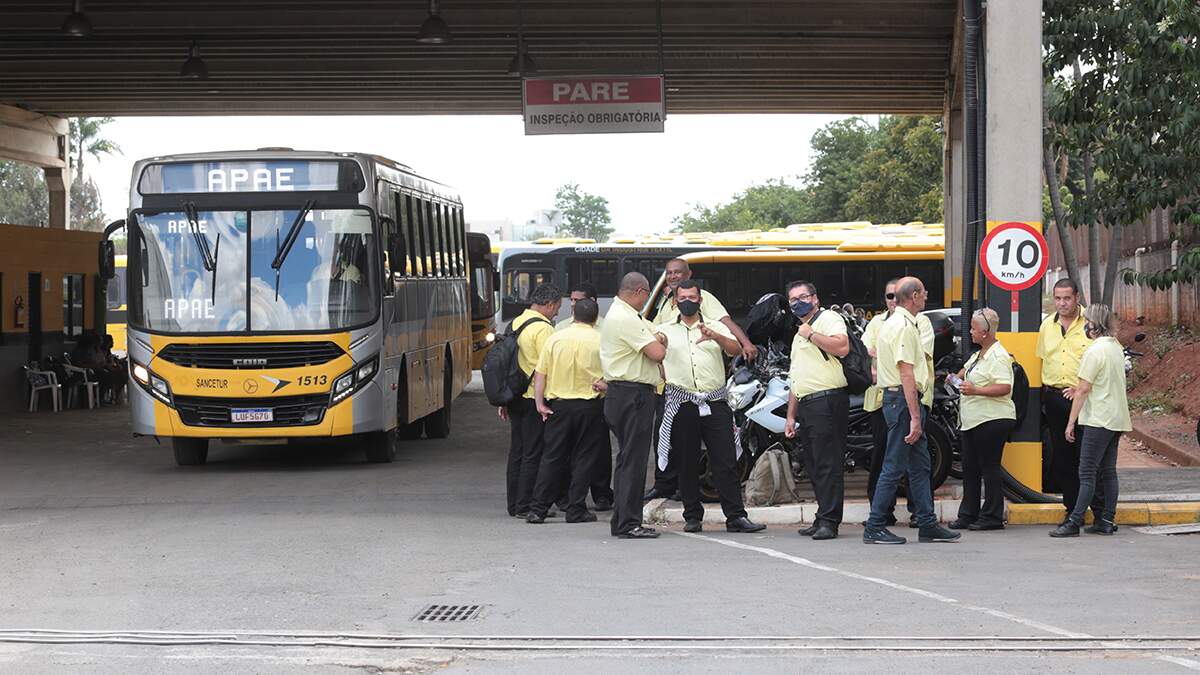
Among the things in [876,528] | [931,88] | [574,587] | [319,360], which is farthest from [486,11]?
[574,587]

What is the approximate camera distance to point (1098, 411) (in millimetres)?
11555

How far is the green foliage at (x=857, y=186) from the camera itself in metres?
54.1

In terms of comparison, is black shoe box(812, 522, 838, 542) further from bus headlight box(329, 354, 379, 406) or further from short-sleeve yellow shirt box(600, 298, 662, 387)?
bus headlight box(329, 354, 379, 406)

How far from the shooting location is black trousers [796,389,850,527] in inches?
455

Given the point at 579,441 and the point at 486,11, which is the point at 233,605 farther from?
the point at 486,11

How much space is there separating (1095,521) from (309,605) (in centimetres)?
590

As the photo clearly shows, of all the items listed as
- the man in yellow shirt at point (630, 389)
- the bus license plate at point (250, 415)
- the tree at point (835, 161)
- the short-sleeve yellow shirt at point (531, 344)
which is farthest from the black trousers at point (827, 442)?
the tree at point (835, 161)

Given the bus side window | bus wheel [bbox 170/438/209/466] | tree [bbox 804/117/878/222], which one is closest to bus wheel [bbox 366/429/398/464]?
bus wheel [bbox 170/438/209/466]

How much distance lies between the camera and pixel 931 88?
29.0 m

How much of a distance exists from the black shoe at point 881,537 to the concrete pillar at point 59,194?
91.2 feet

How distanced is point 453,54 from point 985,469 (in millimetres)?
15223

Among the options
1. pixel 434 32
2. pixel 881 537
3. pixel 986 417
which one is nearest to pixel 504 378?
pixel 881 537

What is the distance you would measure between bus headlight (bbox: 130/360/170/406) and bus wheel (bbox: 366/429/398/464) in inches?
92.6

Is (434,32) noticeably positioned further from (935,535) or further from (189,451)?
(935,535)
